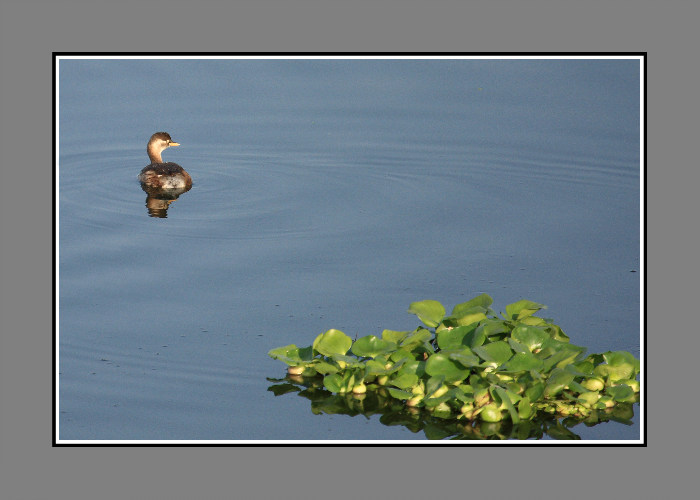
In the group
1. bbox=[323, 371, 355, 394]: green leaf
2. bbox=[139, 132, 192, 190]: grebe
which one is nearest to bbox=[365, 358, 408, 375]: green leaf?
bbox=[323, 371, 355, 394]: green leaf

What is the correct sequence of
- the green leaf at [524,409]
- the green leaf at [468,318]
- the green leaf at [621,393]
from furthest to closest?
the green leaf at [468,318]
the green leaf at [621,393]
the green leaf at [524,409]

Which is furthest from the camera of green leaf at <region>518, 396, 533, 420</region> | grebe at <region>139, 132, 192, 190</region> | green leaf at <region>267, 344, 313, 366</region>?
grebe at <region>139, 132, 192, 190</region>

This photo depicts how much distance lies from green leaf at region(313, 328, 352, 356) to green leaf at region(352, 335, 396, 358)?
6 cm

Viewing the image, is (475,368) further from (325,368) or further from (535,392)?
(325,368)

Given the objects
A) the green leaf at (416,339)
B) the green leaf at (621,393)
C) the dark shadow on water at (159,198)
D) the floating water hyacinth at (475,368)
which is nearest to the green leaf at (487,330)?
the floating water hyacinth at (475,368)

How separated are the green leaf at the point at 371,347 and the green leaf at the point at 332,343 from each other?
0.06 m

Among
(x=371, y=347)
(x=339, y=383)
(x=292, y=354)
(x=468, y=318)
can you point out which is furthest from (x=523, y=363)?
(x=292, y=354)

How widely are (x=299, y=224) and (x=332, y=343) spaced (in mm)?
2907

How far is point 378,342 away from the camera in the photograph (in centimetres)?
739

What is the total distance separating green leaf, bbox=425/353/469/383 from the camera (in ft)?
23.1

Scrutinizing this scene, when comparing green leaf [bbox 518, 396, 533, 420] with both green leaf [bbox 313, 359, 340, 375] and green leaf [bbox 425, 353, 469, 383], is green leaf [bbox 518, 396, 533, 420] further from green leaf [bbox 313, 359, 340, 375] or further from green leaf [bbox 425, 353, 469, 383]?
green leaf [bbox 313, 359, 340, 375]

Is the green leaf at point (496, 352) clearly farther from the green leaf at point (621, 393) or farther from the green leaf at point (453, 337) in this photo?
the green leaf at point (621, 393)

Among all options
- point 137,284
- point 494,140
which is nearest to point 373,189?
point 494,140

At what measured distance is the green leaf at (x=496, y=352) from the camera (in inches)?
280
